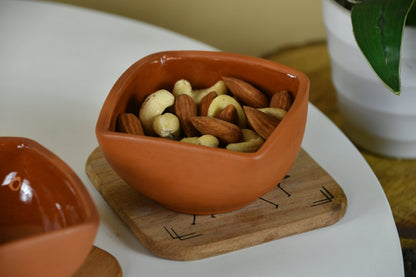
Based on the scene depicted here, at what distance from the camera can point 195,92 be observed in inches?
19.3

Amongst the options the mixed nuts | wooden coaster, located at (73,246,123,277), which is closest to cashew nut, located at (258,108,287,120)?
the mixed nuts

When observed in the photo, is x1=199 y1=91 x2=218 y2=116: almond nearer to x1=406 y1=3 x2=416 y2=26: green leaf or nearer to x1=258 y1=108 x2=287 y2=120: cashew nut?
x1=258 y1=108 x2=287 y2=120: cashew nut

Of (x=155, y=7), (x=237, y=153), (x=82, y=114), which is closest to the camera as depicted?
(x=237, y=153)

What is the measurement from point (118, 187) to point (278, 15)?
25.7 inches

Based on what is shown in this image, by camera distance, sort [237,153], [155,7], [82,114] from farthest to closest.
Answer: [155,7], [82,114], [237,153]

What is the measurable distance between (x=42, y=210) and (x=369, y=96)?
323 millimetres

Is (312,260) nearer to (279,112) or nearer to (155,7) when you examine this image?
(279,112)

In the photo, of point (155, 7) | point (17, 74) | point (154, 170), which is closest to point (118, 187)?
point (154, 170)

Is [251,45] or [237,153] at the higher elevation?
[237,153]

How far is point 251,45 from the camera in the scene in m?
1.07

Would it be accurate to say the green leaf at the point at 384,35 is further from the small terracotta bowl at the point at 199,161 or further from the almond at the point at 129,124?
the almond at the point at 129,124

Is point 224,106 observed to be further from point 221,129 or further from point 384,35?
point 384,35

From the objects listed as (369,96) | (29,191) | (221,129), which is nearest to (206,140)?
(221,129)

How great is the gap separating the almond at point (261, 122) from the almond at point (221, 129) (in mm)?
12
